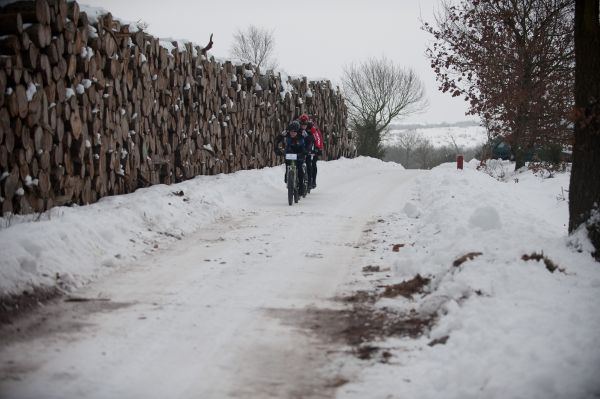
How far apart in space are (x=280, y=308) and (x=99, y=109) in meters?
5.60

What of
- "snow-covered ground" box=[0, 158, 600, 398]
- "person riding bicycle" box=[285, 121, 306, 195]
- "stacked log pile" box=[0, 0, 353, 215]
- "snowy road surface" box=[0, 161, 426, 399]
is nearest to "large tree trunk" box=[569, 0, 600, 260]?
"snow-covered ground" box=[0, 158, 600, 398]

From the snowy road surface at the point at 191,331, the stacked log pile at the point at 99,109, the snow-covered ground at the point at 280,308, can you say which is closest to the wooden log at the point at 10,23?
the stacked log pile at the point at 99,109

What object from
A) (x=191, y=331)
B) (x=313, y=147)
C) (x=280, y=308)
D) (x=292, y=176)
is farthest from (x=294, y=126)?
(x=191, y=331)

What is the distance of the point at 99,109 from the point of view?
9102 mm

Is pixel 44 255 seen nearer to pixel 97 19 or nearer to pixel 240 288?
pixel 240 288

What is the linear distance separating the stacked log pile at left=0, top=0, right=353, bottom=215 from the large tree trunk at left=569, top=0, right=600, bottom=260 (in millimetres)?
6659

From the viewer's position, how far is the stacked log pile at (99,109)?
708 cm

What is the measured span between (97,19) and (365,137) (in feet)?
101

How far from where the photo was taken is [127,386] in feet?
11.5

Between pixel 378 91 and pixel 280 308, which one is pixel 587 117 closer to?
pixel 280 308

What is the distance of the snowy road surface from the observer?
11.7ft

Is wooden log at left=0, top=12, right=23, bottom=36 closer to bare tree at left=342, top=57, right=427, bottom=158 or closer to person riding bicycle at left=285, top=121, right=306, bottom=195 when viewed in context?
person riding bicycle at left=285, top=121, right=306, bottom=195

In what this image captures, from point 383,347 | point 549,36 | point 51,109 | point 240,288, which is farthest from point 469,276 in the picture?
point 549,36

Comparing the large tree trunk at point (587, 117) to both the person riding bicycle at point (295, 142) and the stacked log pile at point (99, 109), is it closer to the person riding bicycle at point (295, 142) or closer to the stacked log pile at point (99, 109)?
the stacked log pile at point (99, 109)
